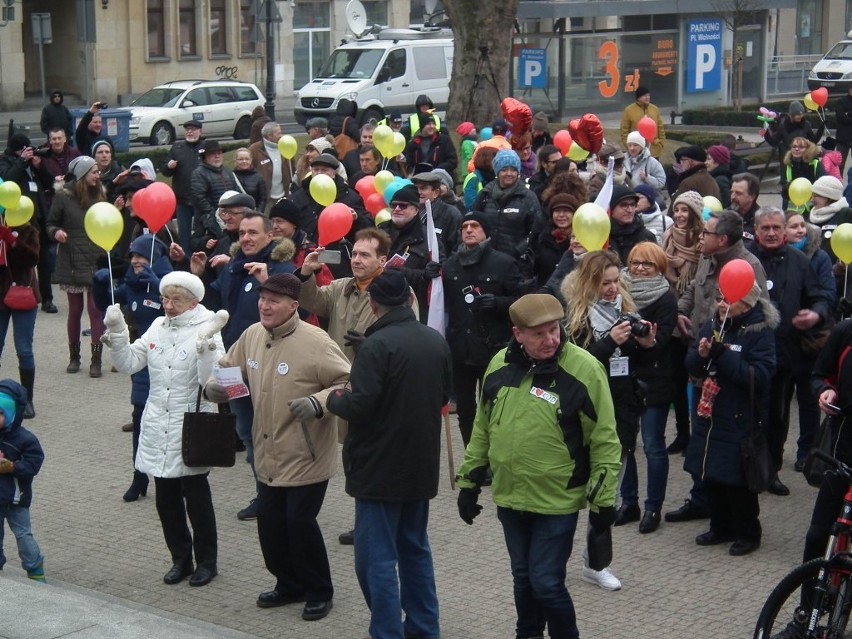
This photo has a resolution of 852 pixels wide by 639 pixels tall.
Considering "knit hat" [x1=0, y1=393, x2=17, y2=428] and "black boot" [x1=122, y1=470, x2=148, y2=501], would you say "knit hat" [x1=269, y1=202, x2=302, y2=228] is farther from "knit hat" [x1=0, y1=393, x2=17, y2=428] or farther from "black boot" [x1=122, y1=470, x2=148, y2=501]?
"knit hat" [x1=0, y1=393, x2=17, y2=428]

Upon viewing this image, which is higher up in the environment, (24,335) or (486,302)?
(486,302)

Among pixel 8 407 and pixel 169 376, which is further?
pixel 169 376

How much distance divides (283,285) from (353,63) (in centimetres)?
2751

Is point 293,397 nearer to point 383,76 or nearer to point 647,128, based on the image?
point 647,128

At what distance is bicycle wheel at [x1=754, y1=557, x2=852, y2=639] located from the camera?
5.68 metres

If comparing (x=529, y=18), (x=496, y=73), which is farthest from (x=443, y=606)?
(x=529, y=18)

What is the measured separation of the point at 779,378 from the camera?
8695mm

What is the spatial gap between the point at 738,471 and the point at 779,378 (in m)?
1.45

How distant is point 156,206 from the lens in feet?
30.0

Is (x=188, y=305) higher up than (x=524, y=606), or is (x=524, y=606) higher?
(x=188, y=305)

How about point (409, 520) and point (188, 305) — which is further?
point (188, 305)

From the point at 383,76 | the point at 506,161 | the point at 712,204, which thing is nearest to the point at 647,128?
the point at 712,204

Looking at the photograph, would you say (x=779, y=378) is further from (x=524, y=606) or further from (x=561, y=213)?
(x=524, y=606)

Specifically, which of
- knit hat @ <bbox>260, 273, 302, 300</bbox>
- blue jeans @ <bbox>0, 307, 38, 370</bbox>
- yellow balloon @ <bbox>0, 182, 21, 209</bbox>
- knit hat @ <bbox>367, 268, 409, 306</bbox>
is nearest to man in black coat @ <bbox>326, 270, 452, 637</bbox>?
knit hat @ <bbox>367, 268, 409, 306</bbox>
